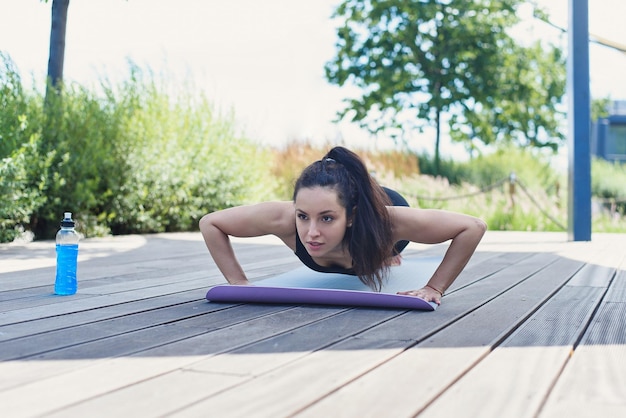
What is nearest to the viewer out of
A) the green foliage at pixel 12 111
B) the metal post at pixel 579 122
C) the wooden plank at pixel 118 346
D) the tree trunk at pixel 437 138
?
the wooden plank at pixel 118 346

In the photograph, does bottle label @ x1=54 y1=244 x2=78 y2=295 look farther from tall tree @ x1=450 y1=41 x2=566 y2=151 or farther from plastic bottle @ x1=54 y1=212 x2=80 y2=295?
tall tree @ x1=450 y1=41 x2=566 y2=151

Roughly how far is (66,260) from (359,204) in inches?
49.9

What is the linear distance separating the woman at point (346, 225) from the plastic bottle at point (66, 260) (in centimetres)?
55

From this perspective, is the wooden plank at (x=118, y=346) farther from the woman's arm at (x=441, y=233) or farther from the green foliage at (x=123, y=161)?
the green foliage at (x=123, y=161)


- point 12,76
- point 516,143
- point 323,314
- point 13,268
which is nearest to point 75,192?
point 12,76

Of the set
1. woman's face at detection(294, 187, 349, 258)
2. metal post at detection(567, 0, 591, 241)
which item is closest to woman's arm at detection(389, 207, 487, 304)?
woman's face at detection(294, 187, 349, 258)

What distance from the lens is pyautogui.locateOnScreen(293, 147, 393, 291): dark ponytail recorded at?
3.00 meters

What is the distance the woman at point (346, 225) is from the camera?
2.97 m

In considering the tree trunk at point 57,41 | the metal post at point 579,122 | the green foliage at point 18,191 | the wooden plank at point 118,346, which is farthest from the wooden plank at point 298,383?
the tree trunk at point 57,41

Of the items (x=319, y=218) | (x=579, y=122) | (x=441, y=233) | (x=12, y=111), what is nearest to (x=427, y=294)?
(x=441, y=233)

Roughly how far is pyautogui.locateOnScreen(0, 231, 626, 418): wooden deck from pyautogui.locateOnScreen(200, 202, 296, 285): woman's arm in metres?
0.20

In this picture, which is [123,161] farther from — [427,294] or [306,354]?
[306,354]

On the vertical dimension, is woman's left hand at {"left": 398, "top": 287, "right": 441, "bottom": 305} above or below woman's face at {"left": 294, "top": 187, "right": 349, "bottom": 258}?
below

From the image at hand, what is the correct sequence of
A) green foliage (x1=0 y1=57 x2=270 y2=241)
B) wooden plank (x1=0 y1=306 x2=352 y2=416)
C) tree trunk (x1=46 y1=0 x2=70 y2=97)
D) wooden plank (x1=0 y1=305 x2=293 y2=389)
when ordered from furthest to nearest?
tree trunk (x1=46 y1=0 x2=70 y2=97) < green foliage (x1=0 y1=57 x2=270 y2=241) < wooden plank (x1=0 y1=305 x2=293 y2=389) < wooden plank (x1=0 y1=306 x2=352 y2=416)
